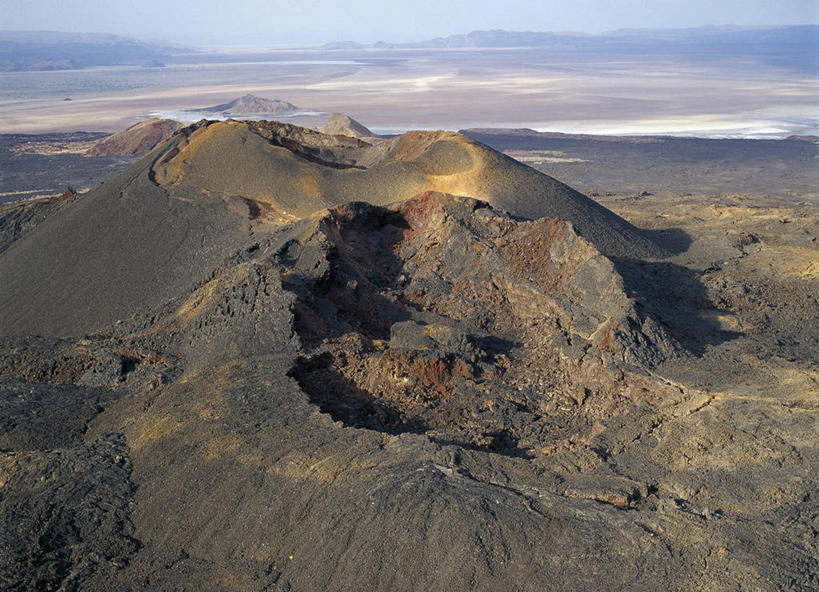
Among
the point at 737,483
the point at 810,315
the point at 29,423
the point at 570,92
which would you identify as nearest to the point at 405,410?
the point at 737,483

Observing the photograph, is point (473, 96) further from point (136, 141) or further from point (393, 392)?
point (393, 392)

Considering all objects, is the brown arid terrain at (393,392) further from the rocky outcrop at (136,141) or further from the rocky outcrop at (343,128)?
the rocky outcrop at (136,141)

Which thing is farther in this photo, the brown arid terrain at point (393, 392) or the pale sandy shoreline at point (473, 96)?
the pale sandy shoreline at point (473, 96)

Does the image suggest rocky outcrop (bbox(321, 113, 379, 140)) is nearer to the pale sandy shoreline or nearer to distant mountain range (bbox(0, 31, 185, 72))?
the pale sandy shoreline

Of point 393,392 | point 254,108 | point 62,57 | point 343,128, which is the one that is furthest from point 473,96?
point 62,57

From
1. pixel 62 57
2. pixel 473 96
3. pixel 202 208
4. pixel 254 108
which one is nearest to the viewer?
pixel 202 208

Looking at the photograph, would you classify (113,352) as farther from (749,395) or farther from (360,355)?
(749,395)

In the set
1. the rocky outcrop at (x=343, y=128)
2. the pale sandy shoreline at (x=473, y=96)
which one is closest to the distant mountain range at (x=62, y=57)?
the pale sandy shoreline at (x=473, y=96)

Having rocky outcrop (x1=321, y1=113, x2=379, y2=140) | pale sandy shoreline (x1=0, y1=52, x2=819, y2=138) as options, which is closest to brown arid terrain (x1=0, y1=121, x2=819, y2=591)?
rocky outcrop (x1=321, y1=113, x2=379, y2=140)
